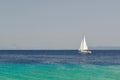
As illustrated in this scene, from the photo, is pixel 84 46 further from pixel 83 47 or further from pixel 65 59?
pixel 65 59

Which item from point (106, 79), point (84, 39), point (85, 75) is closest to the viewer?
point (106, 79)

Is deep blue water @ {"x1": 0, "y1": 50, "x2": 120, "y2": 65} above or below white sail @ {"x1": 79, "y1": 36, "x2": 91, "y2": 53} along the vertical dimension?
below

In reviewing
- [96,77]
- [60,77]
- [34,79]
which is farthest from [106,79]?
[34,79]

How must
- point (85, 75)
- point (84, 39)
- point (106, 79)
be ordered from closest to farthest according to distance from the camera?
point (106, 79), point (85, 75), point (84, 39)

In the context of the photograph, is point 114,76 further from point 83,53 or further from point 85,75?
point 83,53

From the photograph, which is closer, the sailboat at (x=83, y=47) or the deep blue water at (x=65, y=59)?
the deep blue water at (x=65, y=59)

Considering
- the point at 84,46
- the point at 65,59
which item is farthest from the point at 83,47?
the point at 65,59

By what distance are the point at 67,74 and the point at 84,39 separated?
7496 centimetres

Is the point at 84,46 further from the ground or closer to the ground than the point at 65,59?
further from the ground

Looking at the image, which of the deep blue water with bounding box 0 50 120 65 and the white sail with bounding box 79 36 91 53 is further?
the white sail with bounding box 79 36 91 53

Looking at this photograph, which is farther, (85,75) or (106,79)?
(85,75)

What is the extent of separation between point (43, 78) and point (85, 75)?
523cm

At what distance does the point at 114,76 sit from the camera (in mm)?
36281

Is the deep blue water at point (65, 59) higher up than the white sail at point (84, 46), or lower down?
lower down
